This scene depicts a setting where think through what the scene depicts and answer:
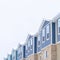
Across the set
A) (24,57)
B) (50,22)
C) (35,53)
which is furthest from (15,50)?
(50,22)

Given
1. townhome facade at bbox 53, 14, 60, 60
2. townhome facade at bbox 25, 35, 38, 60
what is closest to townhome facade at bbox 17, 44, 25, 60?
townhome facade at bbox 25, 35, 38, 60

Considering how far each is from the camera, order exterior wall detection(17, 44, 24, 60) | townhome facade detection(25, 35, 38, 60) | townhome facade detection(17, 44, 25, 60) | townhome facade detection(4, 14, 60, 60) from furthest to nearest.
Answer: exterior wall detection(17, 44, 24, 60) < townhome facade detection(17, 44, 25, 60) < townhome facade detection(25, 35, 38, 60) < townhome facade detection(4, 14, 60, 60)

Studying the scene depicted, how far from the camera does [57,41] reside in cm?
3672

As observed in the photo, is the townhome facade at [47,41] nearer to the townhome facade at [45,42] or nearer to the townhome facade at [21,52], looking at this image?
the townhome facade at [45,42]

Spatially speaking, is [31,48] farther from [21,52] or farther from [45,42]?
[45,42]

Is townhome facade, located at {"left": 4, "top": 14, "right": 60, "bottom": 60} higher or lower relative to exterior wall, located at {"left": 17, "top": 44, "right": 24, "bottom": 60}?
higher

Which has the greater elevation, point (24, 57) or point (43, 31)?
point (43, 31)

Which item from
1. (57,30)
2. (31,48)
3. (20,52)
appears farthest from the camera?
(20,52)

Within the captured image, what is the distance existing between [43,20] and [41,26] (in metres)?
1.38

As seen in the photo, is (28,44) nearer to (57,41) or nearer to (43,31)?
(43,31)

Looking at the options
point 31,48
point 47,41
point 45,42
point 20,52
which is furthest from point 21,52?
point 47,41

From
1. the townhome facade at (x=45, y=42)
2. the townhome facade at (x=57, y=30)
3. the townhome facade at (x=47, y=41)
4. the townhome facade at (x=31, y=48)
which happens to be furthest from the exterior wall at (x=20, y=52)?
the townhome facade at (x=57, y=30)

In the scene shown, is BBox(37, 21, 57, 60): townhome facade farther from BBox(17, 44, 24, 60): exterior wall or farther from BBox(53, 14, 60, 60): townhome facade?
BBox(17, 44, 24, 60): exterior wall

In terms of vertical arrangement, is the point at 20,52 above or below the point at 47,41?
below
